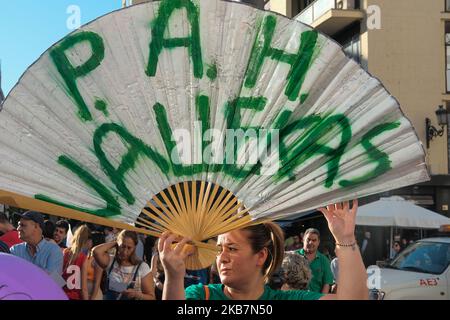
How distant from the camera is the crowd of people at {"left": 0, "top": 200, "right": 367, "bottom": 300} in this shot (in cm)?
254

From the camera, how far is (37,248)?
5.58 m

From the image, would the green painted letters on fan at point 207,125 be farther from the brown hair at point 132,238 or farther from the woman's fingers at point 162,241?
the brown hair at point 132,238

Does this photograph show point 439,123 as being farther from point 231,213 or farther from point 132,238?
point 231,213

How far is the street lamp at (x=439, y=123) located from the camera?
17.8 metres

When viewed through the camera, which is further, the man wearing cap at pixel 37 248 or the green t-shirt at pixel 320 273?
the green t-shirt at pixel 320 273

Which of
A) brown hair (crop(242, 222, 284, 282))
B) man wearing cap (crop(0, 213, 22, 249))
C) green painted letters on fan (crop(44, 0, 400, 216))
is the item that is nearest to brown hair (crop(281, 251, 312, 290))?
brown hair (crop(242, 222, 284, 282))

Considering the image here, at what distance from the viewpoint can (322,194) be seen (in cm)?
265

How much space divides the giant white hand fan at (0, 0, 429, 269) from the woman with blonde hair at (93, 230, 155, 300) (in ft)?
10.3

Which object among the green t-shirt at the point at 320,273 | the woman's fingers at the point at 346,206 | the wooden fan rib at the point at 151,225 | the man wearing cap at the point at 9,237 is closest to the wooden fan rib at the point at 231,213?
the wooden fan rib at the point at 151,225

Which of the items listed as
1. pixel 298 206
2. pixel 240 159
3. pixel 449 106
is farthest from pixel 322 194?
pixel 449 106

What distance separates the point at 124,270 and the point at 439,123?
14049 mm

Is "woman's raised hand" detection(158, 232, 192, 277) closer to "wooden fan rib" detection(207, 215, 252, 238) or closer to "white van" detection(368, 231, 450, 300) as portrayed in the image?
"wooden fan rib" detection(207, 215, 252, 238)
